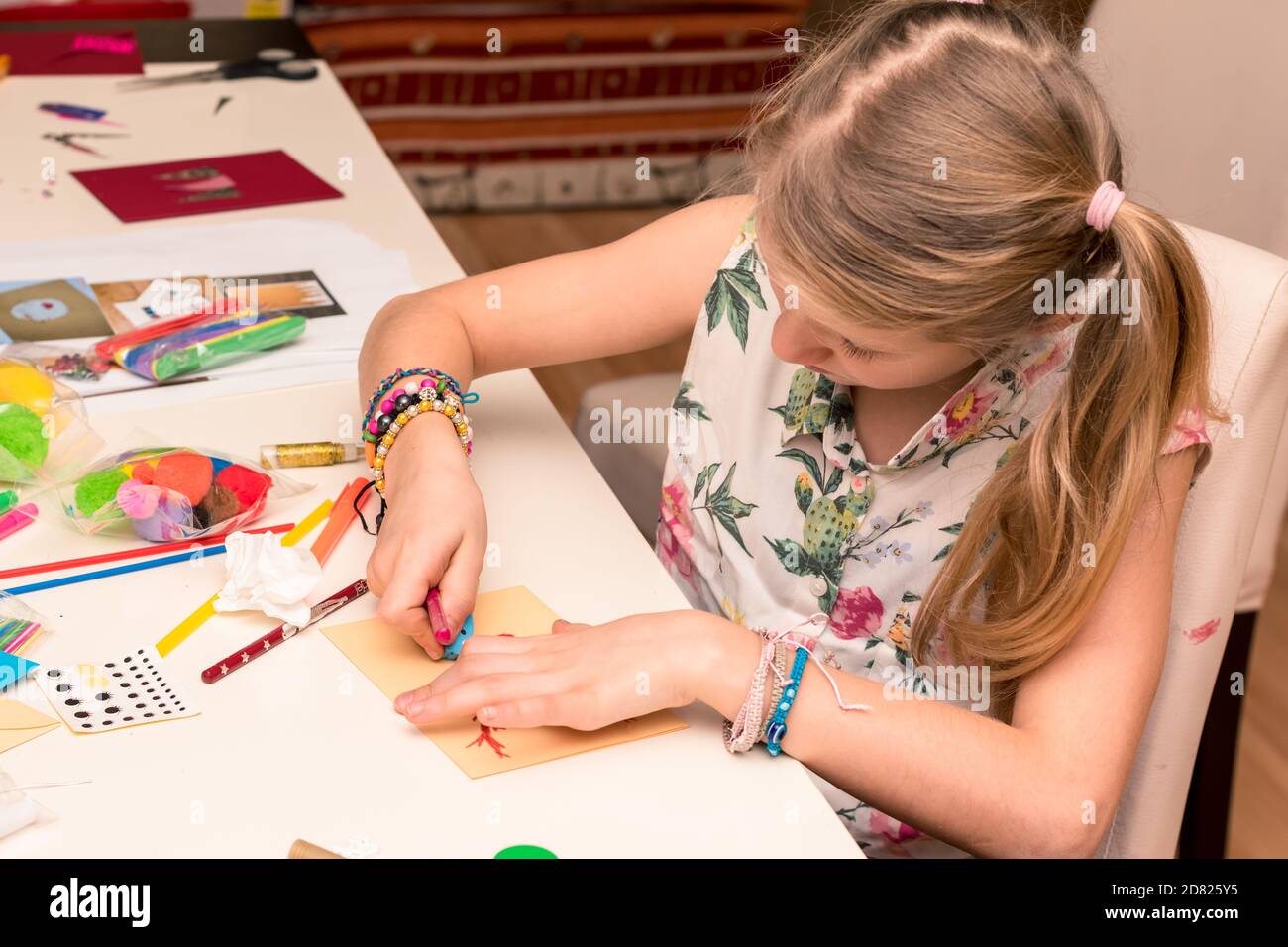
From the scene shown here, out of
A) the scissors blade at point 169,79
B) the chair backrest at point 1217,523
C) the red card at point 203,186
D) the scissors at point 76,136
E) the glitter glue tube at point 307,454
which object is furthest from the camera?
the scissors blade at point 169,79

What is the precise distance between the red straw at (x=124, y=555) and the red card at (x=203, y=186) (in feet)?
1.91

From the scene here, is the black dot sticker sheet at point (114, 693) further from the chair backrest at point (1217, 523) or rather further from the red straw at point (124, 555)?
the chair backrest at point (1217, 523)

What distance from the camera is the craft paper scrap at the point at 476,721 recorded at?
753 millimetres

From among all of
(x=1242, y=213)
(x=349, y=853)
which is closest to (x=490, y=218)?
(x=1242, y=213)

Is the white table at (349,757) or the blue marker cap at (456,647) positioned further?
the blue marker cap at (456,647)

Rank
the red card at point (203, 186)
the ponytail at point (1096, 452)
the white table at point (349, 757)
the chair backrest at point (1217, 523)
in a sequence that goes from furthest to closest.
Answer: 1. the red card at point (203, 186)
2. the chair backrest at point (1217, 523)
3. the ponytail at point (1096, 452)
4. the white table at point (349, 757)

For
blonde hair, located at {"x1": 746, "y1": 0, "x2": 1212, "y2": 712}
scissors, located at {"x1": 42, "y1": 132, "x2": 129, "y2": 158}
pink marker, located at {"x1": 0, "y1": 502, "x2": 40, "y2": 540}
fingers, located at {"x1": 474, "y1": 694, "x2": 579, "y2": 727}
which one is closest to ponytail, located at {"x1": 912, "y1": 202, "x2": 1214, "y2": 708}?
blonde hair, located at {"x1": 746, "y1": 0, "x2": 1212, "y2": 712}

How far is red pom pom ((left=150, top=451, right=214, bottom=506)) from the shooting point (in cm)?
92

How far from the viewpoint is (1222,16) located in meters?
1.16

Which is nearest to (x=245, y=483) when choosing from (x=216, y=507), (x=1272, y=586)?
(x=216, y=507)

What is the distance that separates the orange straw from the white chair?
532 mm

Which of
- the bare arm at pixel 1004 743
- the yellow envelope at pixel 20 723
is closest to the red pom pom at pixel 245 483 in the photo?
the yellow envelope at pixel 20 723

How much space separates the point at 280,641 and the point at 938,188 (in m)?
0.48

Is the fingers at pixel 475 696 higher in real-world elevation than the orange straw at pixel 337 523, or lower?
lower
